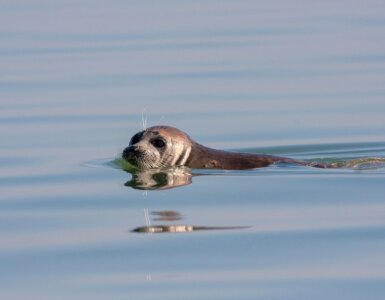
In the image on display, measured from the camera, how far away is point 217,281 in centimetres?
1071

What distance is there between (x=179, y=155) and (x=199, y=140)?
157 cm

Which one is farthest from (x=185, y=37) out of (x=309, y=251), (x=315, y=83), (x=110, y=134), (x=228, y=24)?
(x=309, y=251)

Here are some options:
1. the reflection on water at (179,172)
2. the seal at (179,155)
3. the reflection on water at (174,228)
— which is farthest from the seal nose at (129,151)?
the reflection on water at (174,228)

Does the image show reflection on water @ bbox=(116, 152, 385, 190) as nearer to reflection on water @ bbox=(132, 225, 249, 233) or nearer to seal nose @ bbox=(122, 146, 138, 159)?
seal nose @ bbox=(122, 146, 138, 159)

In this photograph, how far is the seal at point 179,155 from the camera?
1622 cm

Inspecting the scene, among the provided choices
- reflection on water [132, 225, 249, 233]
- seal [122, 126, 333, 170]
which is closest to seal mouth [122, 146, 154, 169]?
seal [122, 126, 333, 170]

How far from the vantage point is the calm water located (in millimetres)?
11070

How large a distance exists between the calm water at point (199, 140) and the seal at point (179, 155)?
22 centimetres

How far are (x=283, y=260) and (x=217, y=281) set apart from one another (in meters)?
0.80

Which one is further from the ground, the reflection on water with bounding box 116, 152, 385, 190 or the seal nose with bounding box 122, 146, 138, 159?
the seal nose with bounding box 122, 146, 138, 159

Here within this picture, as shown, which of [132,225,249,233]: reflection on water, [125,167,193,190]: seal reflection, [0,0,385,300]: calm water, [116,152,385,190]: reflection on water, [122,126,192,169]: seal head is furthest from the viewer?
[122,126,192,169]: seal head

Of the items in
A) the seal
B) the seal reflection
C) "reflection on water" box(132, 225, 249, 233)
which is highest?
the seal

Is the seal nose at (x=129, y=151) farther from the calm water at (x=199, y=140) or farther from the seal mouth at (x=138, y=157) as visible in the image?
the calm water at (x=199, y=140)

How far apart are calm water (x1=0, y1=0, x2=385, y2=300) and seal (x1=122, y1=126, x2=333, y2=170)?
22 centimetres
